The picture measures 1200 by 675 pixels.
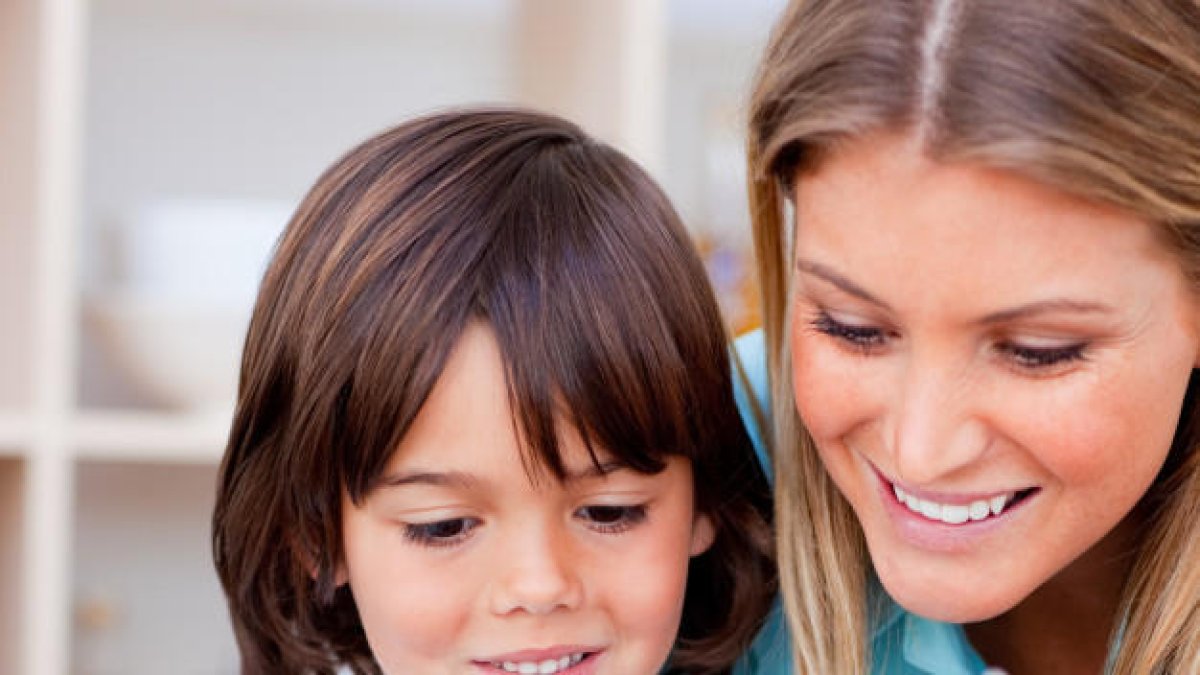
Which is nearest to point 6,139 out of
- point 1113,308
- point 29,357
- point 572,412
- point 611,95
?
point 29,357

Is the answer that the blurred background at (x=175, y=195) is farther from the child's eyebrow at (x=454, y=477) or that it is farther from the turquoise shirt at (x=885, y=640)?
the child's eyebrow at (x=454, y=477)

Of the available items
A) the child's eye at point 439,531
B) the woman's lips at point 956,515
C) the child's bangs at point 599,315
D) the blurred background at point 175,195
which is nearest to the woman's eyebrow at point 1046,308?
the woman's lips at point 956,515

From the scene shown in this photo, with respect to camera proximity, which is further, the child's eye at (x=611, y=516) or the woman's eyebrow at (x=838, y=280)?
the child's eye at (x=611, y=516)

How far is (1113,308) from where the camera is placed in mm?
1100

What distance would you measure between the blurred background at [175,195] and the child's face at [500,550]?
35.6 inches

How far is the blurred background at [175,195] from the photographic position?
6.98ft

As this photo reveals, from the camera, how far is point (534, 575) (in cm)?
A: 127

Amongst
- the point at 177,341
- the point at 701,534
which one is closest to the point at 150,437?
the point at 177,341

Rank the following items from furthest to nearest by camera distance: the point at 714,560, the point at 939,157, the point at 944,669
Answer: the point at 714,560, the point at 944,669, the point at 939,157

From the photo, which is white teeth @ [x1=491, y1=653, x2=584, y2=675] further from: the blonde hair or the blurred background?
the blurred background

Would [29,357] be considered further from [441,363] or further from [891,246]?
[891,246]

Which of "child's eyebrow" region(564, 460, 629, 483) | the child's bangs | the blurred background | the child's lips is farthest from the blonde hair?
the blurred background

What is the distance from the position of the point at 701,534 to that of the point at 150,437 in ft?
3.28

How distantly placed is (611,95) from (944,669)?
3.94 feet
